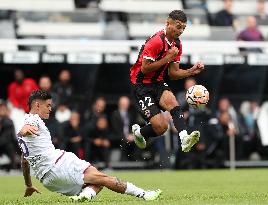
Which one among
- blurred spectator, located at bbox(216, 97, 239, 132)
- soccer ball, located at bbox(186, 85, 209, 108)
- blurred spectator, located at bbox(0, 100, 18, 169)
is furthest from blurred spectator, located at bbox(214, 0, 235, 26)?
soccer ball, located at bbox(186, 85, 209, 108)

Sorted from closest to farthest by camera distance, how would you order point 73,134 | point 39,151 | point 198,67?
point 39,151 < point 198,67 < point 73,134

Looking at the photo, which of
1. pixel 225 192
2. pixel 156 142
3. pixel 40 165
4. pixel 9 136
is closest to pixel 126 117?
pixel 156 142

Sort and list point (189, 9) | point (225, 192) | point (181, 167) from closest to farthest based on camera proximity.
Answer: point (225, 192), point (181, 167), point (189, 9)

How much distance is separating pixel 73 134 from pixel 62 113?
0.64 m

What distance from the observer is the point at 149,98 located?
13352mm

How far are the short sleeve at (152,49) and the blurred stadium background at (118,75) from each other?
7659mm

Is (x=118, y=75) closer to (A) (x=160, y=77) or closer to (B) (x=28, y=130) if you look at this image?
(A) (x=160, y=77)

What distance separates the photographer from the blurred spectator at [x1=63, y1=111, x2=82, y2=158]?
69.4 feet

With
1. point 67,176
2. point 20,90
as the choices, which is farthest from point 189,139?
point 20,90

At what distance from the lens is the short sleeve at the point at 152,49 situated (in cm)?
1279

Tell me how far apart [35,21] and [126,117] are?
333 centimetres

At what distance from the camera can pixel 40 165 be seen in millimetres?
9984

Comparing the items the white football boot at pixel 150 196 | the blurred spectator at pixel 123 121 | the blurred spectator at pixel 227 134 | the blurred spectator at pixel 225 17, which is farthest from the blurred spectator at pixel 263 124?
the white football boot at pixel 150 196

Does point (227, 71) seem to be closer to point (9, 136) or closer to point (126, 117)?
point (126, 117)
